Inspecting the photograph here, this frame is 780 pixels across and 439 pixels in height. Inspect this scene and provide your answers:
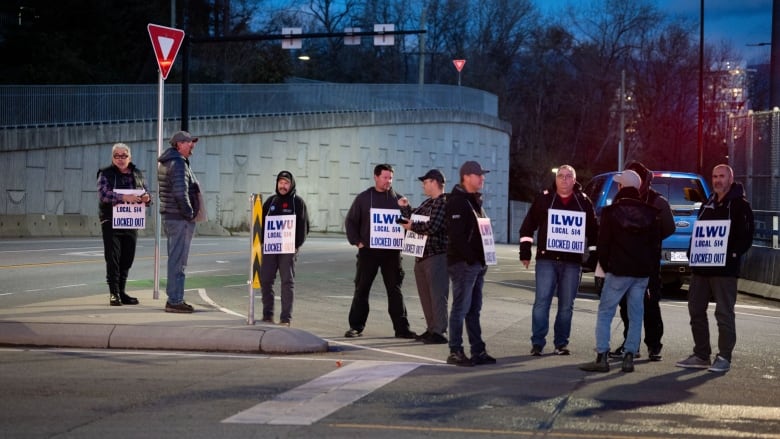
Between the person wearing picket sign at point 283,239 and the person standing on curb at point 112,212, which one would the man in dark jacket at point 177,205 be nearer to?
the person standing on curb at point 112,212

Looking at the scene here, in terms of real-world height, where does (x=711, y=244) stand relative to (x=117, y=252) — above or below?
above

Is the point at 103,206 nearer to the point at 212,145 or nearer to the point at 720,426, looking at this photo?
the point at 720,426

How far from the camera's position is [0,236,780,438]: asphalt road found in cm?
791

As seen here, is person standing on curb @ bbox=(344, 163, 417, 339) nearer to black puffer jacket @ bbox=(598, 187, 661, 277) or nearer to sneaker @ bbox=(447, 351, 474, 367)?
sneaker @ bbox=(447, 351, 474, 367)

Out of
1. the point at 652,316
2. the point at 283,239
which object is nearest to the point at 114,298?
the point at 283,239

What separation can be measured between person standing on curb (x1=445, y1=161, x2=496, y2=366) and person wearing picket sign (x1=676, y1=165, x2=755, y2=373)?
2149 mm

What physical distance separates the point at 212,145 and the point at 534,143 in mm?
42160

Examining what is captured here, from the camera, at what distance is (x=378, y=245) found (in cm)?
1330

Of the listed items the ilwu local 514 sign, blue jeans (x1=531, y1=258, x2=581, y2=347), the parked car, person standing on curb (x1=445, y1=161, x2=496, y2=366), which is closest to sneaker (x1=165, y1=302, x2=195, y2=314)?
person standing on curb (x1=445, y1=161, x2=496, y2=366)

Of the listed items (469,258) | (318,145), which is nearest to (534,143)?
(318,145)

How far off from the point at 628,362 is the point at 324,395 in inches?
135

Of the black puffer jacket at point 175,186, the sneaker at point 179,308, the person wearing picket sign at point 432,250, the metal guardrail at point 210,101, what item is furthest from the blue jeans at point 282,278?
the metal guardrail at point 210,101

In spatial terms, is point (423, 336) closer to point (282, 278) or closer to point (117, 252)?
point (282, 278)

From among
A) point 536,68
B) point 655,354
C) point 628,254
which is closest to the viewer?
point 628,254
